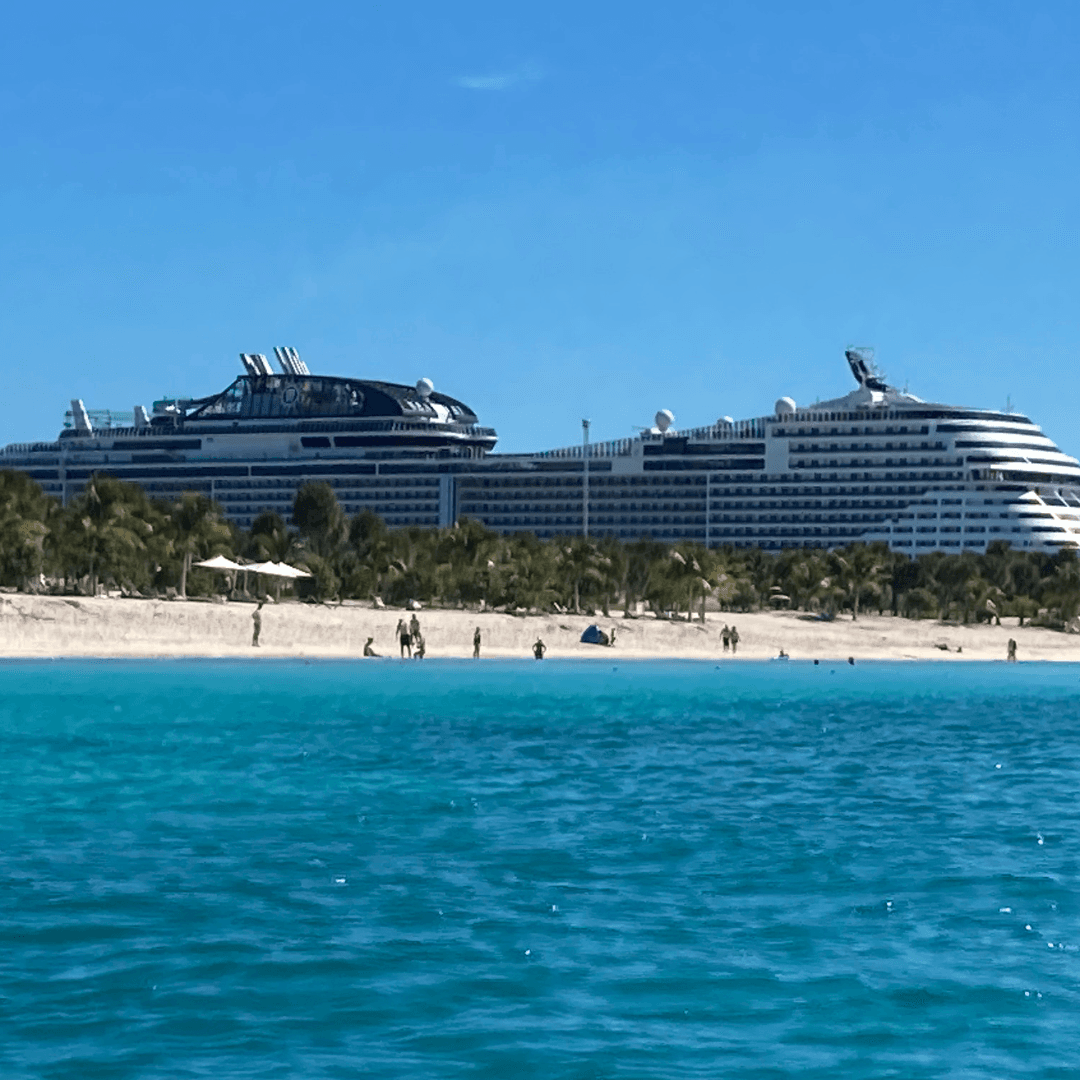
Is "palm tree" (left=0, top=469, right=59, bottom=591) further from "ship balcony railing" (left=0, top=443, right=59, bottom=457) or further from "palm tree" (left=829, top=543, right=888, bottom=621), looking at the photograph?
"ship balcony railing" (left=0, top=443, right=59, bottom=457)

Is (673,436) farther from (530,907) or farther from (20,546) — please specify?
(530,907)

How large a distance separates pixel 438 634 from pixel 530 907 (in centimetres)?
6378

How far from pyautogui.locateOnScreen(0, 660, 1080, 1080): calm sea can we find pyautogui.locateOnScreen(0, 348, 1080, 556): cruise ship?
110569 mm

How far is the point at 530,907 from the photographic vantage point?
56.5 ft

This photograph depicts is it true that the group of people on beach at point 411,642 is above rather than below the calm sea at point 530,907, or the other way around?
above

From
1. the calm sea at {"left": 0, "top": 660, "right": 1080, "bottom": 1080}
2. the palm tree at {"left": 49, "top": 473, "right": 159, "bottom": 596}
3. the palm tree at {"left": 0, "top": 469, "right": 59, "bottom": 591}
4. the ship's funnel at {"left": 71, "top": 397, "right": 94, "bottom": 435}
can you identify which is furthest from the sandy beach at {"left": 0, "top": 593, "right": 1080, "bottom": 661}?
the ship's funnel at {"left": 71, "top": 397, "right": 94, "bottom": 435}

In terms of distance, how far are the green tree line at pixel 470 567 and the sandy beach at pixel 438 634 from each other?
2168 mm

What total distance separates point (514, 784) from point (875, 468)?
405 ft

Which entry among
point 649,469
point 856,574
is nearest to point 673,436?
point 649,469

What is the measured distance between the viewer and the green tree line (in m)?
79.3

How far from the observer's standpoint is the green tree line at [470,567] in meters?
79.3

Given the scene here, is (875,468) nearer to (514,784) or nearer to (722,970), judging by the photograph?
(514,784)

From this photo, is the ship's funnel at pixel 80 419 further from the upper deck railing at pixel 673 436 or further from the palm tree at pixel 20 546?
the palm tree at pixel 20 546

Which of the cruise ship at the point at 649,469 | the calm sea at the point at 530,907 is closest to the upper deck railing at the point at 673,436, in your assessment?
the cruise ship at the point at 649,469
